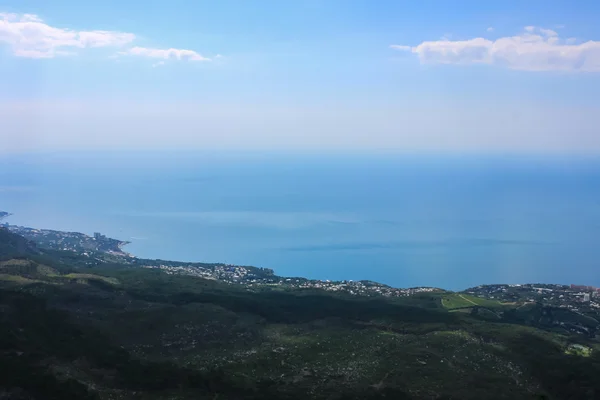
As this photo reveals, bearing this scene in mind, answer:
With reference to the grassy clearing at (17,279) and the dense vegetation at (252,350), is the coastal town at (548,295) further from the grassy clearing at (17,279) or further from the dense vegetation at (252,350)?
the grassy clearing at (17,279)

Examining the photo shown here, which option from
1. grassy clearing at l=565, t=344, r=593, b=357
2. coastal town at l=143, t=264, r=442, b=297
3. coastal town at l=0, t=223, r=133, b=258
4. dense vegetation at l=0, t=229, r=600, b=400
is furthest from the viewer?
coastal town at l=0, t=223, r=133, b=258

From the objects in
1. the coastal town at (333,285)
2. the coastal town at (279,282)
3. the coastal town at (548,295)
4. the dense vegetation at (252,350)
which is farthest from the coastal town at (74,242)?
the coastal town at (548,295)

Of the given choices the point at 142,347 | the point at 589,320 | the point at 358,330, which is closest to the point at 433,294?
the point at 589,320

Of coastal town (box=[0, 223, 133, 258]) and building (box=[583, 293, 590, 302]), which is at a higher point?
building (box=[583, 293, 590, 302])

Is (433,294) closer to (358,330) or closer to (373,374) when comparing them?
(358,330)

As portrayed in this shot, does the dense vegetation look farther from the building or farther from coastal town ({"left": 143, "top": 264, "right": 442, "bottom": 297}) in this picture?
the building

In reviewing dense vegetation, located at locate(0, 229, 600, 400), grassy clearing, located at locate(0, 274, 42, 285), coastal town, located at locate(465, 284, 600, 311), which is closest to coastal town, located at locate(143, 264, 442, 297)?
coastal town, located at locate(465, 284, 600, 311)

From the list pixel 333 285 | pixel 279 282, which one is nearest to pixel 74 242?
pixel 279 282

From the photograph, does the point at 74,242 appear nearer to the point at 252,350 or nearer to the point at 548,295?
the point at 252,350
